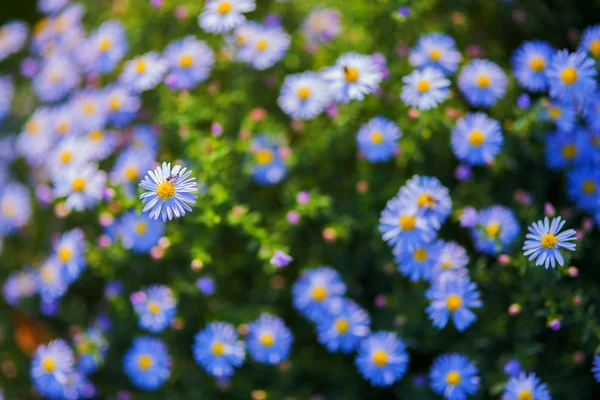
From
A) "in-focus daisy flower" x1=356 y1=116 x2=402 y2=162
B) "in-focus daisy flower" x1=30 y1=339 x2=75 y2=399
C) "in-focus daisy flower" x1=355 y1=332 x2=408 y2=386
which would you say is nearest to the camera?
"in-focus daisy flower" x1=355 y1=332 x2=408 y2=386

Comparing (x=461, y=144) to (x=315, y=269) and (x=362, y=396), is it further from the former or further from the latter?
(x=362, y=396)

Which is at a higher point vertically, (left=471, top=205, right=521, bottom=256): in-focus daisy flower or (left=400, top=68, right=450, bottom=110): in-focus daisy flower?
(left=400, top=68, right=450, bottom=110): in-focus daisy flower

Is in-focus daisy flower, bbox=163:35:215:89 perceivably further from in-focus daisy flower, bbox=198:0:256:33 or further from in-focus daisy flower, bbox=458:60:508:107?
in-focus daisy flower, bbox=458:60:508:107

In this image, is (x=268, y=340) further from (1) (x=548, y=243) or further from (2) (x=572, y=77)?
(2) (x=572, y=77)

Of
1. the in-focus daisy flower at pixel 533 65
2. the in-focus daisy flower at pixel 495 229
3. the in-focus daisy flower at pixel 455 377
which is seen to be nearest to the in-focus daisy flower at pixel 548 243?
the in-focus daisy flower at pixel 495 229

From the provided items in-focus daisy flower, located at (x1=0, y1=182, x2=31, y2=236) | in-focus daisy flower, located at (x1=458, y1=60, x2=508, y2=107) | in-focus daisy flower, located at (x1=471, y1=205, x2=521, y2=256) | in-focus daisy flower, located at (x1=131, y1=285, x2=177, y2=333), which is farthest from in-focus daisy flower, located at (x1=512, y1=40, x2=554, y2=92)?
in-focus daisy flower, located at (x1=0, y1=182, x2=31, y2=236)

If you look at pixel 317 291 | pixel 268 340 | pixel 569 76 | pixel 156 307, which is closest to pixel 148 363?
pixel 156 307

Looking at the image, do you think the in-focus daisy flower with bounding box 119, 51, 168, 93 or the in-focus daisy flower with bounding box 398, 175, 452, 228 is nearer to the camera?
the in-focus daisy flower with bounding box 398, 175, 452, 228
